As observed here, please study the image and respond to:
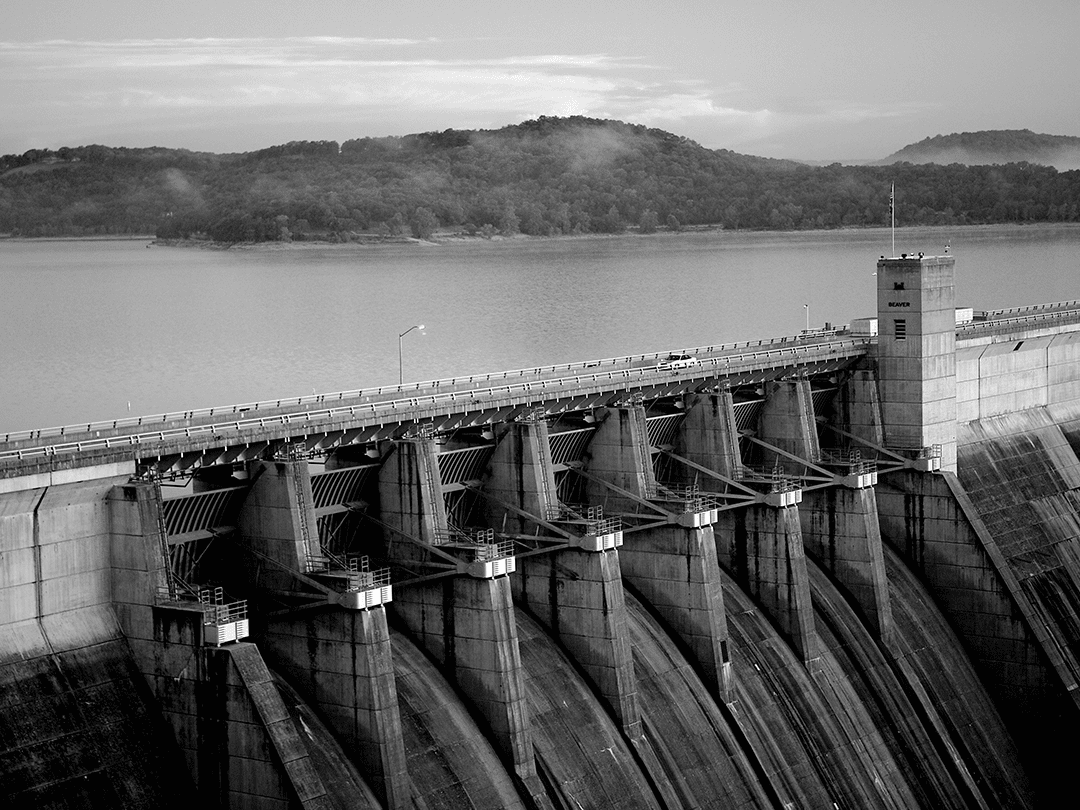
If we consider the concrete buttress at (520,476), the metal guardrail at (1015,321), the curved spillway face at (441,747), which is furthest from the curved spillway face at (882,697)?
the metal guardrail at (1015,321)

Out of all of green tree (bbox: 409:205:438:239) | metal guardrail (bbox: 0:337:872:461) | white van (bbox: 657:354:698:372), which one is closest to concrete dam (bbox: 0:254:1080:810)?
metal guardrail (bbox: 0:337:872:461)

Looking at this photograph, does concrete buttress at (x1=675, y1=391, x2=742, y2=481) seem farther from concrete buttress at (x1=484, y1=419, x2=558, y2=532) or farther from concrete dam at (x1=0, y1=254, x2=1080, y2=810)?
concrete buttress at (x1=484, y1=419, x2=558, y2=532)

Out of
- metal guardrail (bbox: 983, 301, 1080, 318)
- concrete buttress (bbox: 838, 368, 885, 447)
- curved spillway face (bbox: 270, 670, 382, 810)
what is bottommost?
curved spillway face (bbox: 270, 670, 382, 810)

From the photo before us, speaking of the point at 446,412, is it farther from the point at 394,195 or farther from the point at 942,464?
the point at 394,195

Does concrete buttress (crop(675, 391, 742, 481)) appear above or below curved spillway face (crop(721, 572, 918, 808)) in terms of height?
above

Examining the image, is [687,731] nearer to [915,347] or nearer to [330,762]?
[330,762]
